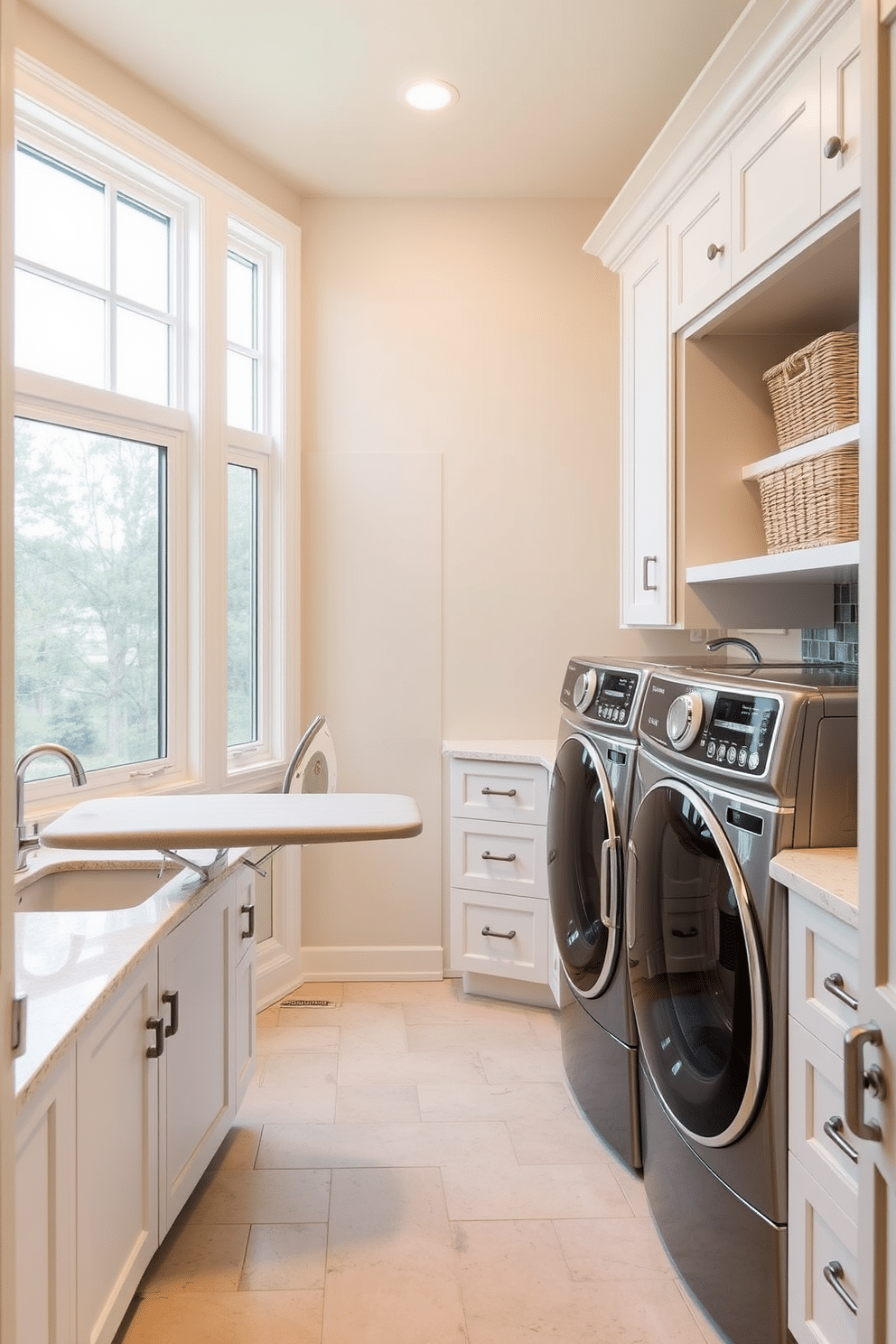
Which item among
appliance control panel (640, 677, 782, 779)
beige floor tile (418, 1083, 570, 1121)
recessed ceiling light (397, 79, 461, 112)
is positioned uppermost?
recessed ceiling light (397, 79, 461, 112)

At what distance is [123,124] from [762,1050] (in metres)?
2.83

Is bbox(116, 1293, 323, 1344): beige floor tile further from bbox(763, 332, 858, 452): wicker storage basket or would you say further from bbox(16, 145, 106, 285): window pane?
bbox(16, 145, 106, 285): window pane

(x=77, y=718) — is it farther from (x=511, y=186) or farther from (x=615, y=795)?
(x=511, y=186)

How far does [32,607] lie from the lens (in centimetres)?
259

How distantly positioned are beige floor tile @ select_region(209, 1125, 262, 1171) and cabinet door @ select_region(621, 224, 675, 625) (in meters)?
1.71

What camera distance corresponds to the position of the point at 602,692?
2.42m

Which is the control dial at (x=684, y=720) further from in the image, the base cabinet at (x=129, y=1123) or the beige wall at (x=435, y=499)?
the beige wall at (x=435, y=499)

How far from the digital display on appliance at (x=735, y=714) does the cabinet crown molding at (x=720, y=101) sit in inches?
47.5

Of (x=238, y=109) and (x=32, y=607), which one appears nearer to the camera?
(x=32, y=607)

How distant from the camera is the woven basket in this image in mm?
1914

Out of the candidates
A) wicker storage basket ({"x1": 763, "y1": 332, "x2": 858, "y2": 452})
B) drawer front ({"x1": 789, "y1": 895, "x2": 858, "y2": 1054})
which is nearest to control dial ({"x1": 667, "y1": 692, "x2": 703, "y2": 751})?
drawer front ({"x1": 789, "y1": 895, "x2": 858, "y2": 1054})

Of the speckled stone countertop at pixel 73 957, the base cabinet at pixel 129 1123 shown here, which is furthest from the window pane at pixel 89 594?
the base cabinet at pixel 129 1123

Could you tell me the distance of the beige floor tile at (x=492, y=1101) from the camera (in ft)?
8.56

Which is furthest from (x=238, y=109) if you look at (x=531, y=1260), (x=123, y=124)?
(x=531, y=1260)
